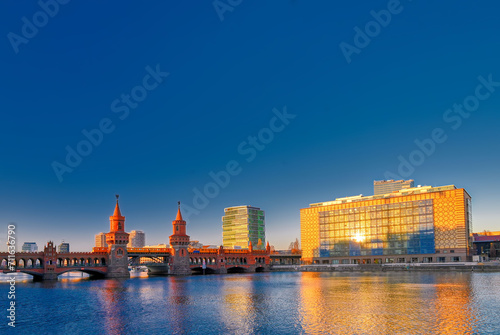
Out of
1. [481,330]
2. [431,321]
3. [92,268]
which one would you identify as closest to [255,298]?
[431,321]

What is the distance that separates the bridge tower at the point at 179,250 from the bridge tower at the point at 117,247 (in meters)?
22.7

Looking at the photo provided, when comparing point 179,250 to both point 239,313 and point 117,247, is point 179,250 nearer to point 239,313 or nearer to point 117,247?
point 117,247

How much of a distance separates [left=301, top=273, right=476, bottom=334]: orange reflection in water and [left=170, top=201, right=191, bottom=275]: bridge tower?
4317 inches

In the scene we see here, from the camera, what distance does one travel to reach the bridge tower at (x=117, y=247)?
161 metres

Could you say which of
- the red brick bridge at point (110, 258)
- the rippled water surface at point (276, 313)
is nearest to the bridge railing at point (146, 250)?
the red brick bridge at point (110, 258)

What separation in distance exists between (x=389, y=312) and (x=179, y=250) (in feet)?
449

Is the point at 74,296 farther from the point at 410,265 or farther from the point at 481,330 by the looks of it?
the point at 410,265

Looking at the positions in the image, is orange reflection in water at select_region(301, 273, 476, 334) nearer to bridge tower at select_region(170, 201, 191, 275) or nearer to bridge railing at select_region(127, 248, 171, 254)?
bridge tower at select_region(170, 201, 191, 275)

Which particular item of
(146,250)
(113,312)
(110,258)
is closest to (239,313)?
(113,312)

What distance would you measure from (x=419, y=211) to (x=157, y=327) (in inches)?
6433

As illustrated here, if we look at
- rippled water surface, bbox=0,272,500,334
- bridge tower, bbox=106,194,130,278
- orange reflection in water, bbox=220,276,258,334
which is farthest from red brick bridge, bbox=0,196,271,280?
orange reflection in water, bbox=220,276,258,334

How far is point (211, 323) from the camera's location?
53.5 metres

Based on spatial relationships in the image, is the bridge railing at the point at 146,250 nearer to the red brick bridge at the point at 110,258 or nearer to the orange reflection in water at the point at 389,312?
the red brick bridge at the point at 110,258

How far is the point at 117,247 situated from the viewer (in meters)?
164
